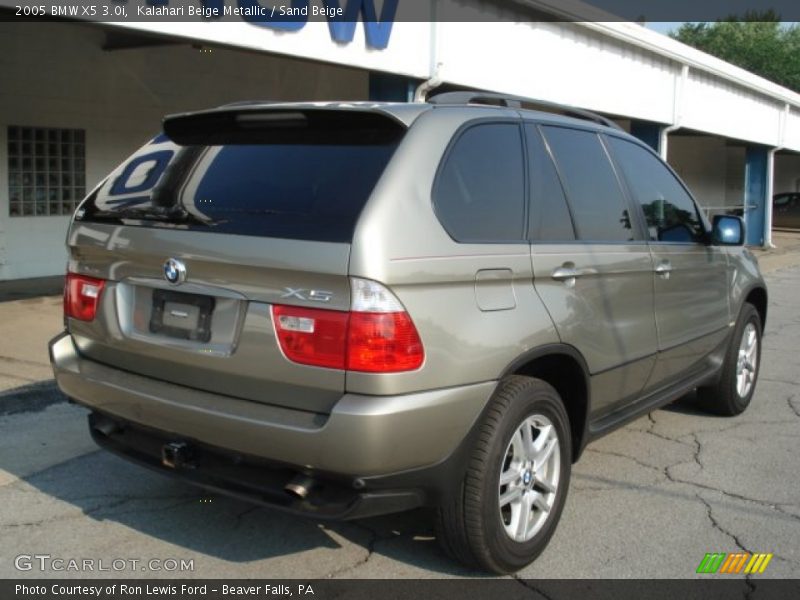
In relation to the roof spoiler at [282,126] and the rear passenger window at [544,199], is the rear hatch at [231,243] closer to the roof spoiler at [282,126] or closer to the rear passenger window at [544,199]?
the roof spoiler at [282,126]

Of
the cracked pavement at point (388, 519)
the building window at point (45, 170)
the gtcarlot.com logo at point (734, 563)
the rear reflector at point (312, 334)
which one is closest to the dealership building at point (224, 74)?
the building window at point (45, 170)

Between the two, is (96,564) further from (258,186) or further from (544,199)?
(544,199)

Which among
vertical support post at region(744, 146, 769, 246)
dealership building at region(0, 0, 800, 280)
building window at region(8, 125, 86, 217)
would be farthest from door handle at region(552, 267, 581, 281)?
vertical support post at region(744, 146, 769, 246)

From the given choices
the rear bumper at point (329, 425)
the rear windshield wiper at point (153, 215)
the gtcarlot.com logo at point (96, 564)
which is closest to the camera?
the rear bumper at point (329, 425)

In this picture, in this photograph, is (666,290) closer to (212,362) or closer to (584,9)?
(212,362)

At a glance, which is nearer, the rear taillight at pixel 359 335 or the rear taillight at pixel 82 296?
the rear taillight at pixel 359 335

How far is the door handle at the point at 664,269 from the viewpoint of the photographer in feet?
14.9

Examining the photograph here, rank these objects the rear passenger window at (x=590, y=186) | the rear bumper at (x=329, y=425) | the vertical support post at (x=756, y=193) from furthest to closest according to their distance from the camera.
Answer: the vertical support post at (x=756, y=193), the rear passenger window at (x=590, y=186), the rear bumper at (x=329, y=425)

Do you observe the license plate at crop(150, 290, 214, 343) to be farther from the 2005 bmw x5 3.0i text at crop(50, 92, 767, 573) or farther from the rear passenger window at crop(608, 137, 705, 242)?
the rear passenger window at crop(608, 137, 705, 242)

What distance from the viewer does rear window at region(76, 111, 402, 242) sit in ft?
10.0

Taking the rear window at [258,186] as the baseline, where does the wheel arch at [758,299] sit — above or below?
below

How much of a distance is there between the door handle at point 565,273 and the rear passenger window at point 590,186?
0.26 m

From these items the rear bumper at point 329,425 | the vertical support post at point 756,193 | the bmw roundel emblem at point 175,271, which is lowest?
the rear bumper at point 329,425

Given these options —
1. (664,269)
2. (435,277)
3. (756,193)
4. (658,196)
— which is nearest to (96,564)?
(435,277)
